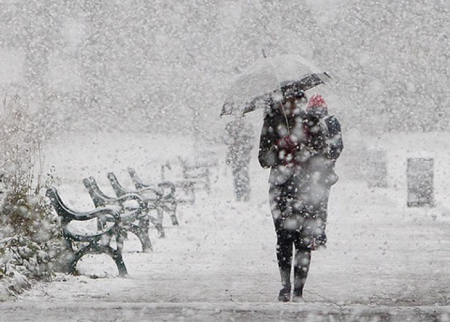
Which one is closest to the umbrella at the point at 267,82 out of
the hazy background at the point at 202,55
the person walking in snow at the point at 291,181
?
the person walking in snow at the point at 291,181

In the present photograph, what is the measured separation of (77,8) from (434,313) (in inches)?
1247

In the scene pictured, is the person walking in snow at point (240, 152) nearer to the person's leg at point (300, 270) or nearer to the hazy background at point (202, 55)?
the person's leg at point (300, 270)

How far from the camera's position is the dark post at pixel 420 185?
16.3m

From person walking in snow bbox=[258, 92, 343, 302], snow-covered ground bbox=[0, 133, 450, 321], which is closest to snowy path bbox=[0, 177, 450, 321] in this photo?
snow-covered ground bbox=[0, 133, 450, 321]

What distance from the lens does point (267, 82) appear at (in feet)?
23.0

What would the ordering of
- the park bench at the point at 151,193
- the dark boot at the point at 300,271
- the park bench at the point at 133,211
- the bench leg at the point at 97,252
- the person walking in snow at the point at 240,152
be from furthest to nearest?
the person walking in snow at the point at 240,152 < the park bench at the point at 151,193 < the park bench at the point at 133,211 < the bench leg at the point at 97,252 < the dark boot at the point at 300,271

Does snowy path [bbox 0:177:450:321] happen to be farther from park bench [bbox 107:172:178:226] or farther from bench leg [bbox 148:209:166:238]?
park bench [bbox 107:172:178:226]

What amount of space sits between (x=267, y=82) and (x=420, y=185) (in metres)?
9.87

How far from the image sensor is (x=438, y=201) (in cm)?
1689

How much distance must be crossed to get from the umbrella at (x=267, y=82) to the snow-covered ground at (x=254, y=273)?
1532mm

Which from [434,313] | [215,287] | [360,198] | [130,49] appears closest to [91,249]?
[215,287]

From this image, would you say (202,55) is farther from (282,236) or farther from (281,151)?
(282,236)

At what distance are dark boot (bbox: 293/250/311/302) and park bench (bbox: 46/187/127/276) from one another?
2108 millimetres

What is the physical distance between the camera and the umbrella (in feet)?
22.7
